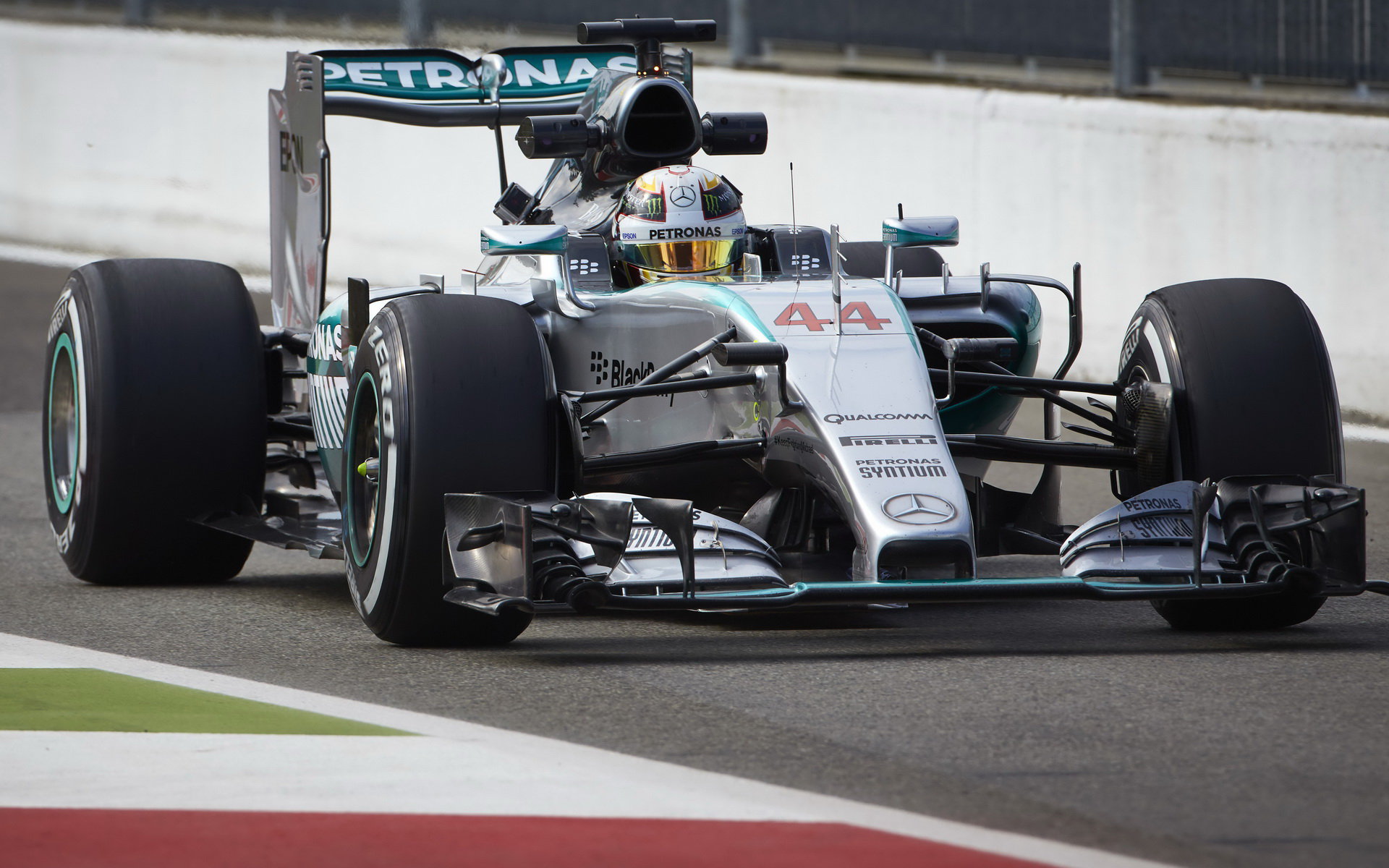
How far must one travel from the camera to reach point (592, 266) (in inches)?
322

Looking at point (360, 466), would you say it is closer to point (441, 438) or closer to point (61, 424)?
point (441, 438)

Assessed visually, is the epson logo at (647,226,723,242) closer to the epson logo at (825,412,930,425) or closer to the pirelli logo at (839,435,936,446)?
the epson logo at (825,412,930,425)

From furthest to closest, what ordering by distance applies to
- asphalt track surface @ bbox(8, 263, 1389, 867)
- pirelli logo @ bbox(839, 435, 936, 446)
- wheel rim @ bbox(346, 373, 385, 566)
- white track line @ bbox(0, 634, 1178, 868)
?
wheel rim @ bbox(346, 373, 385, 566), pirelli logo @ bbox(839, 435, 936, 446), asphalt track surface @ bbox(8, 263, 1389, 867), white track line @ bbox(0, 634, 1178, 868)

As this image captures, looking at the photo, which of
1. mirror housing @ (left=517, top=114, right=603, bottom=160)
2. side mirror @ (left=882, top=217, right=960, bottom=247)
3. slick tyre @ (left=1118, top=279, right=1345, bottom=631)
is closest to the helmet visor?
side mirror @ (left=882, top=217, right=960, bottom=247)

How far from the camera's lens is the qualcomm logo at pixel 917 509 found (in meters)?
6.59

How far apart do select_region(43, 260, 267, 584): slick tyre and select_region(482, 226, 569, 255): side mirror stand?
121 centimetres

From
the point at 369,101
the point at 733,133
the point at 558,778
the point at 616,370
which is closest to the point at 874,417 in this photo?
the point at 616,370

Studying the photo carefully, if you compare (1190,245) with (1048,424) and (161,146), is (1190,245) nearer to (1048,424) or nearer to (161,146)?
(1048,424)

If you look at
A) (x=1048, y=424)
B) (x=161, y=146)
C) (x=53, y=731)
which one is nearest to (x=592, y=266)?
(x=1048, y=424)

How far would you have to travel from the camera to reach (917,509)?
261 inches

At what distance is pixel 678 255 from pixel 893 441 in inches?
63.0

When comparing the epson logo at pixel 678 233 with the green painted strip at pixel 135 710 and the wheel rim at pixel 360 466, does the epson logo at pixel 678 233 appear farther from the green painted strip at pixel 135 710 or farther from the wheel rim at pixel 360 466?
the green painted strip at pixel 135 710

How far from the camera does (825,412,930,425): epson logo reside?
22.7ft

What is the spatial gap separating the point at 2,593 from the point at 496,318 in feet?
8.38
